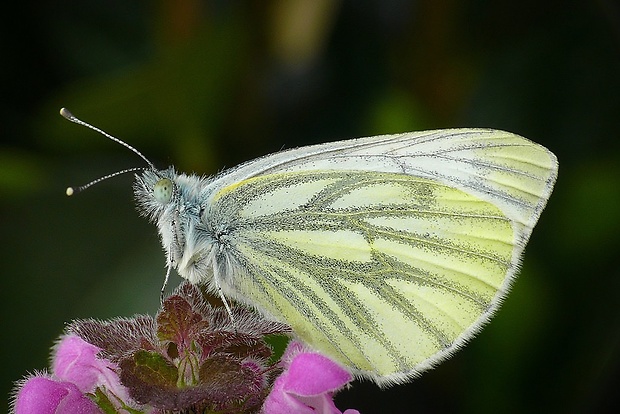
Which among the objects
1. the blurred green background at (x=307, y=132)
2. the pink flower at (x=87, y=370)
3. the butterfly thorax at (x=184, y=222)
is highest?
the blurred green background at (x=307, y=132)

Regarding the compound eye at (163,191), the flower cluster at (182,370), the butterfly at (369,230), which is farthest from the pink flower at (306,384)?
the compound eye at (163,191)

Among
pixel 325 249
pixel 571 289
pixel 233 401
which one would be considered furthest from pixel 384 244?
pixel 571 289

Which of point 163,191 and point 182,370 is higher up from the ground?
point 163,191

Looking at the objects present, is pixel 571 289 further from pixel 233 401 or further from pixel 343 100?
pixel 233 401

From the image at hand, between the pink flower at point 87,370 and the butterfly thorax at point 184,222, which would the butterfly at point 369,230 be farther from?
the pink flower at point 87,370

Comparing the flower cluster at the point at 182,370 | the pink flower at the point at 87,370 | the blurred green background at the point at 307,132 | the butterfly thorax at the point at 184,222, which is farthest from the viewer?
the blurred green background at the point at 307,132

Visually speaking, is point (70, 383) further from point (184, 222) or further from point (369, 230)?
point (369, 230)

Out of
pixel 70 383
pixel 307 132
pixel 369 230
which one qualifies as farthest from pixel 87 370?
pixel 307 132

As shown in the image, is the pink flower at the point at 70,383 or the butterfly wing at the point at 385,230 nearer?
the pink flower at the point at 70,383
